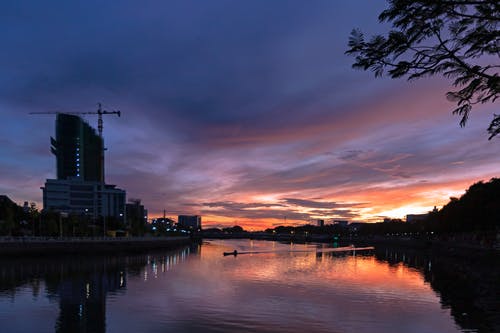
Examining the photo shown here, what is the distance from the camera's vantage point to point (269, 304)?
35469 mm

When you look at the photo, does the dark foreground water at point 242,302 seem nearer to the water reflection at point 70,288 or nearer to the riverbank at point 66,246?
the water reflection at point 70,288

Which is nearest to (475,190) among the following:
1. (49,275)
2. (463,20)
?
(49,275)

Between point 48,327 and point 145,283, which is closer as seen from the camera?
point 48,327

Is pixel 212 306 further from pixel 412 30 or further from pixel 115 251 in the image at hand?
pixel 115 251

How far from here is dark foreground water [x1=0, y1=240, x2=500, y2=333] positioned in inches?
1083

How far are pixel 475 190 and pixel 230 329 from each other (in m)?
100

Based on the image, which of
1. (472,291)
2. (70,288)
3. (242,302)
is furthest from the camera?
(472,291)

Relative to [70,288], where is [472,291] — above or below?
below

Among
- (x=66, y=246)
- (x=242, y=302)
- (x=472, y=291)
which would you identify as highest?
(x=66, y=246)

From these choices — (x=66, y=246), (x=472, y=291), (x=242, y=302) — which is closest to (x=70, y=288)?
(x=242, y=302)

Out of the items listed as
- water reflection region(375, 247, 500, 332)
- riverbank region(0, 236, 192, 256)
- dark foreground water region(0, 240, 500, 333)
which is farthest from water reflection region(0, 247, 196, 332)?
water reflection region(375, 247, 500, 332)

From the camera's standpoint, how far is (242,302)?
119ft

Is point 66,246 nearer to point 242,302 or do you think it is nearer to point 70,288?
point 70,288

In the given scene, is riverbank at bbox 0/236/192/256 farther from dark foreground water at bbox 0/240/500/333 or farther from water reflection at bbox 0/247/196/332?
dark foreground water at bbox 0/240/500/333
